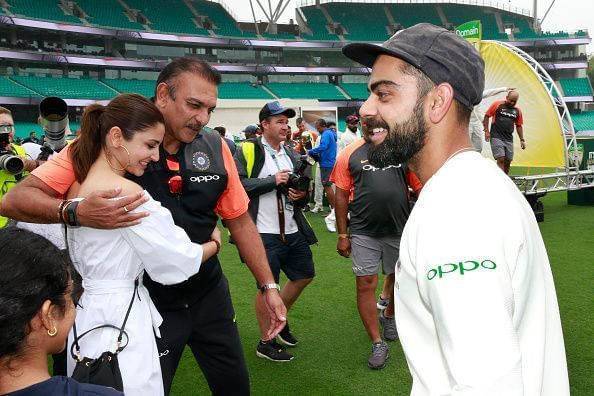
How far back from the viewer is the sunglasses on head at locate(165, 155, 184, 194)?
249cm

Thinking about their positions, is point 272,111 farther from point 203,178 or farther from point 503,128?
point 503,128

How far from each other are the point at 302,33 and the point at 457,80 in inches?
2072

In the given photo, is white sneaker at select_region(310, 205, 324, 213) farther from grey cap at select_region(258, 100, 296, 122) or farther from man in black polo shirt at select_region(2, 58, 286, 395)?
man in black polo shirt at select_region(2, 58, 286, 395)

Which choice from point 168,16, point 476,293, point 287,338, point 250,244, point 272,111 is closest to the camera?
point 476,293

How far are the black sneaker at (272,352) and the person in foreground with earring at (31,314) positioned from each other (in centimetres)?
295

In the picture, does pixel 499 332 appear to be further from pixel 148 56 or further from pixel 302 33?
pixel 302 33

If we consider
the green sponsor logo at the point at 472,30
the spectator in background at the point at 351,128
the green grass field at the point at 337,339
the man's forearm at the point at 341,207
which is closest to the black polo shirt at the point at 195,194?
the green grass field at the point at 337,339

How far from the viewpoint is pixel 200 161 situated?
2.64 metres

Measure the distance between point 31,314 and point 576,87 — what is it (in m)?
53.2

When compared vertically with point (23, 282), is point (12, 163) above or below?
below

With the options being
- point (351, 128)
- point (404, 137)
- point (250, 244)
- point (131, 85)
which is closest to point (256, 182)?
point (250, 244)

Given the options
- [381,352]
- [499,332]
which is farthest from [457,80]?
[381,352]

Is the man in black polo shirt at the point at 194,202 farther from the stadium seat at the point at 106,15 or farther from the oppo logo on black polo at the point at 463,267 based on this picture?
the stadium seat at the point at 106,15

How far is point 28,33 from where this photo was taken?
38.4m
